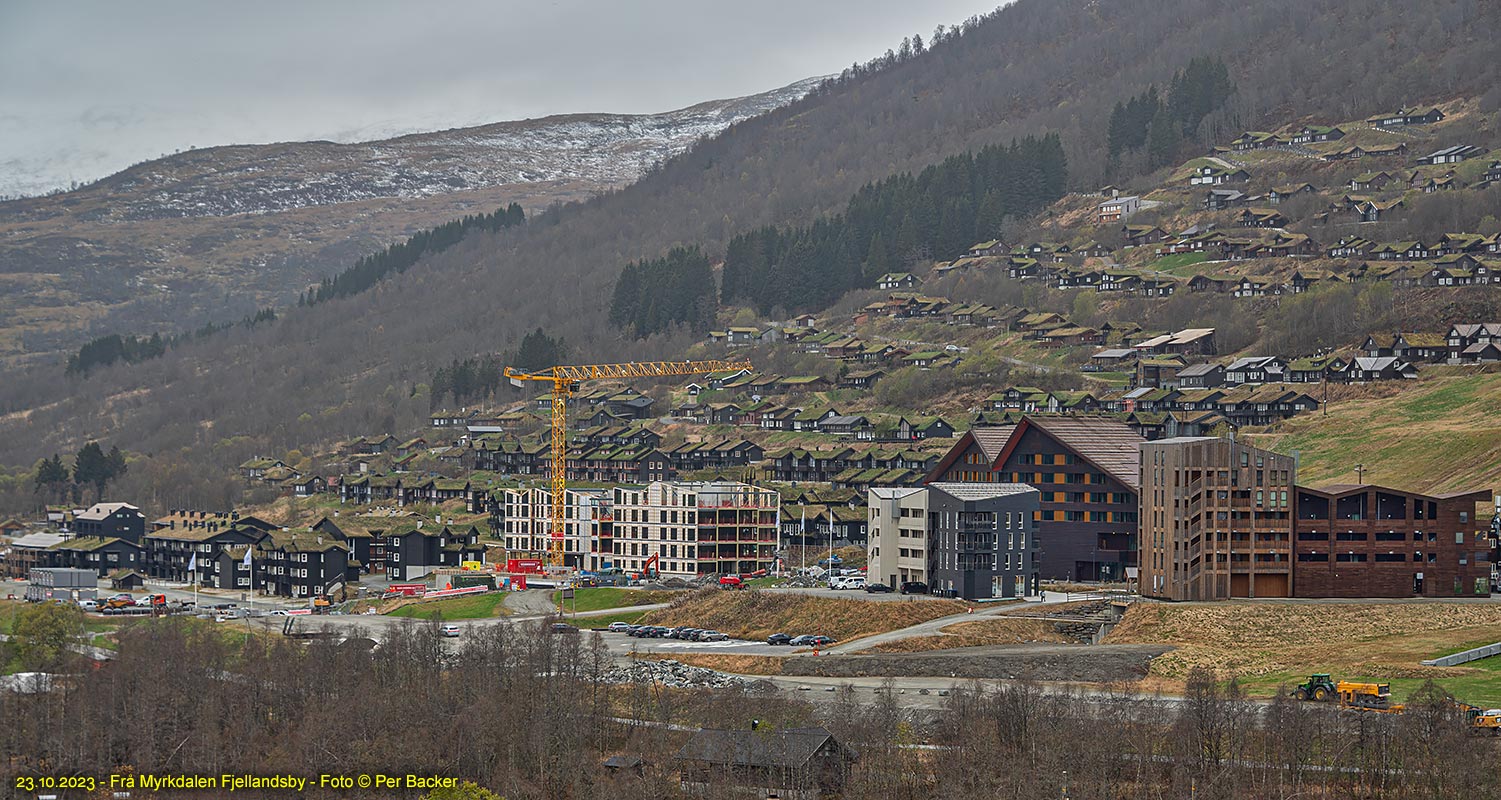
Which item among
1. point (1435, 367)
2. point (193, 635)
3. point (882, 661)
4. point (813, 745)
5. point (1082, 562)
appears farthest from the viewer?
point (1435, 367)

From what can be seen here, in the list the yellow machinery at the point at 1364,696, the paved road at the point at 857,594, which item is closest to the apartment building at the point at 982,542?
the paved road at the point at 857,594

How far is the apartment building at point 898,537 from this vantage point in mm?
103438

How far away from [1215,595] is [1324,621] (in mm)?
7165

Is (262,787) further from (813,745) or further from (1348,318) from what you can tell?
(1348,318)

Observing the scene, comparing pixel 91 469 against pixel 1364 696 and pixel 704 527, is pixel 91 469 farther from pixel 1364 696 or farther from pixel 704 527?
pixel 1364 696

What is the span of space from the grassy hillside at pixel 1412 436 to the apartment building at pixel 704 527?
35.5 metres

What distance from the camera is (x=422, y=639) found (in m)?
89.5

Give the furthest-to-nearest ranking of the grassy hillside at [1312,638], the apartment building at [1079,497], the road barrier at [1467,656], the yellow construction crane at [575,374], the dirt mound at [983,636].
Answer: the yellow construction crane at [575,374] → the apartment building at [1079,497] → the dirt mound at [983,636] → the road barrier at [1467,656] → the grassy hillside at [1312,638]

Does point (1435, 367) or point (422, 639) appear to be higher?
→ point (1435, 367)

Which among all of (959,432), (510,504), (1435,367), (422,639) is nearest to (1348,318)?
(1435,367)

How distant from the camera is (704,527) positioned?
406 feet

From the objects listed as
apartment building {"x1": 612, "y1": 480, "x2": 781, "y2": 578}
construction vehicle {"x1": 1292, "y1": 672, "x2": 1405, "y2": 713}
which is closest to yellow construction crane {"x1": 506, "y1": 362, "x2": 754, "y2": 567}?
apartment building {"x1": 612, "y1": 480, "x2": 781, "y2": 578}

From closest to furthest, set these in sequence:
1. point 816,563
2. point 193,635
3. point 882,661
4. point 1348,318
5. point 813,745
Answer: point 813,745 < point 882,661 < point 193,635 < point 816,563 < point 1348,318

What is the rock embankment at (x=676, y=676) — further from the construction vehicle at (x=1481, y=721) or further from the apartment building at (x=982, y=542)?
the construction vehicle at (x=1481, y=721)
